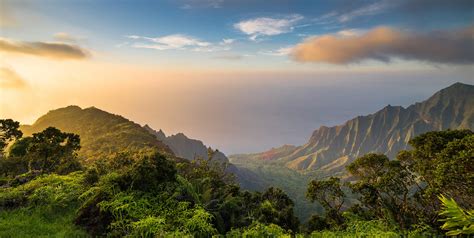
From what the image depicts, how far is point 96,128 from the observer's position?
13025 centimetres

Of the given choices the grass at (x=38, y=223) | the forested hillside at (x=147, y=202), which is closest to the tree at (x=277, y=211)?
the forested hillside at (x=147, y=202)

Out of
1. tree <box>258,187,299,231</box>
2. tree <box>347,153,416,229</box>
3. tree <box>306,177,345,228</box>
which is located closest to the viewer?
tree <box>258,187,299,231</box>

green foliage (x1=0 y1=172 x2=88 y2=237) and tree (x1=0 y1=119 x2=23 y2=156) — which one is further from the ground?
tree (x1=0 y1=119 x2=23 y2=156)

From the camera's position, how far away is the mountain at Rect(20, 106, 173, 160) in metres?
93.7

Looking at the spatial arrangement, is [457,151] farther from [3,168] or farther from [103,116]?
[103,116]

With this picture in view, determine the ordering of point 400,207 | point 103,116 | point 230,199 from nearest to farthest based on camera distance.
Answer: point 230,199 → point 400,207 → point 103,116

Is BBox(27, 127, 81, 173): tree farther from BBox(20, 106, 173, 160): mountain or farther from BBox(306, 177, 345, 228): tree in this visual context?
BBox(20, 106, 173, 160): mountain

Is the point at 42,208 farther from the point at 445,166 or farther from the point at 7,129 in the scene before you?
the point at 445,166

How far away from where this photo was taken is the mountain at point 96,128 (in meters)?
93.7

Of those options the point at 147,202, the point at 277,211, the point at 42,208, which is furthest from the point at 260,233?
the point at 277,211

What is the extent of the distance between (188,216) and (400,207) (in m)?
23.2

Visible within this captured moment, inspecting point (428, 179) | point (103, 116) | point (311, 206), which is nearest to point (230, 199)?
point (428, 179)

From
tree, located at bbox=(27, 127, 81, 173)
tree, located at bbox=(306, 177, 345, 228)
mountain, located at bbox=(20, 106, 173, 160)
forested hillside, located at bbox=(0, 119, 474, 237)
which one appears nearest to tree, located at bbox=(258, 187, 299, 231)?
forested hillside, located at bbox=(0, 119, 474, 237)

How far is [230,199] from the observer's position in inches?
589
